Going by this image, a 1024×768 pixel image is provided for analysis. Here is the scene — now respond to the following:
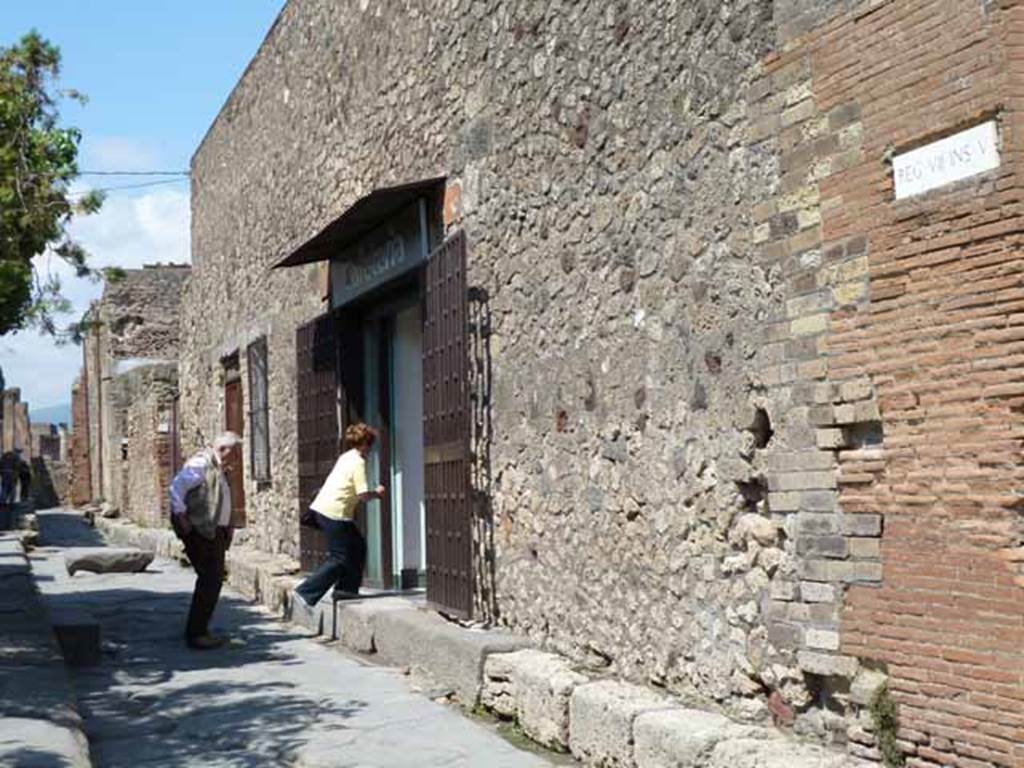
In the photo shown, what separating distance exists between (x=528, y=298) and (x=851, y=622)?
10.9 ft

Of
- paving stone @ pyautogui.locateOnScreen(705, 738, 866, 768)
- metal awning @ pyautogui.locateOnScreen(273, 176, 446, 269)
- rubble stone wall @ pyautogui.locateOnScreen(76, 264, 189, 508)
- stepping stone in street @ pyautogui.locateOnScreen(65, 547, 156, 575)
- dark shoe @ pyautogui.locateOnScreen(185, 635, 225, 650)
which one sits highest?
rubble stone wall @ pyautogui.locateOnScreen(76, 264, 189, 508)

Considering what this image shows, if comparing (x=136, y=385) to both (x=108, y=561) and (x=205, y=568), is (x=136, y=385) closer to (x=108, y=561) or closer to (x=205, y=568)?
(x=108, y=561)

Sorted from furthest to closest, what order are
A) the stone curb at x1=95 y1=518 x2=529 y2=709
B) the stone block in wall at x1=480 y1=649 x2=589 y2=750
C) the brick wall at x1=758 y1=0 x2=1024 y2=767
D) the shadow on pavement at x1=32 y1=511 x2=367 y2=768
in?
the stone curb at x1=95 y1=518 x2=529 y2=709
the shadow on pavement at x1=32 y1=511 x2=367 y2=768
the stone block in wall at x1=480 y1=649 x2=589 y2=750
the brick wall at x1=758 y1=0 x2=1024 y2=767

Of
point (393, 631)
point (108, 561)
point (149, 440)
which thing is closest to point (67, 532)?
point (149, 440)

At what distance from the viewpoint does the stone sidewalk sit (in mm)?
6590

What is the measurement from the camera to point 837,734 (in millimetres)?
4992

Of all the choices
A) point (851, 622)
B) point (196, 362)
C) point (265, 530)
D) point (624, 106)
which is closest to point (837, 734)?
point (851, 622)

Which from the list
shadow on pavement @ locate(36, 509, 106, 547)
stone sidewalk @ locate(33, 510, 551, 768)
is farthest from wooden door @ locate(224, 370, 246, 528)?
shadow on pavement @ locate(36, 509, 106, 547)

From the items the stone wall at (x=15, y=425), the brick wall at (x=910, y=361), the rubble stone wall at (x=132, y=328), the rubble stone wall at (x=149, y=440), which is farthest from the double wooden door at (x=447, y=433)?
the stone wall at (x=15, y=425)

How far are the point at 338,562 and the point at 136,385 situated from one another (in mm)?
15866

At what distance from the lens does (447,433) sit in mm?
8867

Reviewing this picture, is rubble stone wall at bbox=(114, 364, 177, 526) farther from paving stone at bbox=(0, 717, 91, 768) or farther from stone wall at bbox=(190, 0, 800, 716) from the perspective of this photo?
paving stone at bbox=(0, 717, 91, 768)

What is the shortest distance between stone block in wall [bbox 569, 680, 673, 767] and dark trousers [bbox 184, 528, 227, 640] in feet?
13.6

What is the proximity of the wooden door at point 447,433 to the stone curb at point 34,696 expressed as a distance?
2.28 m
